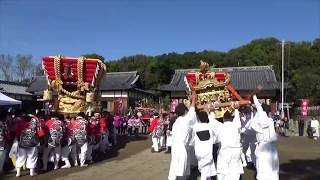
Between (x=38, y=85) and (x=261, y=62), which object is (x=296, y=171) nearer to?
(x=38, y=85)


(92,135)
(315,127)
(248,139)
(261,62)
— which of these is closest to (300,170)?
(248,139)

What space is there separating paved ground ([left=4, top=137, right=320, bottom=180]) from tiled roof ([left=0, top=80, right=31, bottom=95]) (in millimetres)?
22386

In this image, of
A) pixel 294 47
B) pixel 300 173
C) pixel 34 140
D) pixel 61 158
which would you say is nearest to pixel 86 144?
pixel 61 158

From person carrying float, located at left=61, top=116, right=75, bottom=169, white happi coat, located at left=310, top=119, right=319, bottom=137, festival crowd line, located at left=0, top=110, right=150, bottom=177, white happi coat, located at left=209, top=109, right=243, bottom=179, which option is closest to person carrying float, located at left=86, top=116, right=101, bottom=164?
festival crowd line, located at left=0, top=110, right=150, bottom=177

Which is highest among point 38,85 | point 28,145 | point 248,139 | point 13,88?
point 38,85

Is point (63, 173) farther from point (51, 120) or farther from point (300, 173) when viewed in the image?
point (300, 173)

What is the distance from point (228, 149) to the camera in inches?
330

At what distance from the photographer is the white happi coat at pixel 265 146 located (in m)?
8.70

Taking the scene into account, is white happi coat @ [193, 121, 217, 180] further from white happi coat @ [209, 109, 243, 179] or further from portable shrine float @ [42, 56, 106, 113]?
portable shrine float @ [42, 56, 106, 113]

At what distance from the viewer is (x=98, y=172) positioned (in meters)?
11.3

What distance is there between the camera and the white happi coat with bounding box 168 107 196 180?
795 cm

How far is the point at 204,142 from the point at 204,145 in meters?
0.06

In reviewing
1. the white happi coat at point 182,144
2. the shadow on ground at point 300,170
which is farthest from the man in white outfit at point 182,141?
the shadow on ground at point 300,170

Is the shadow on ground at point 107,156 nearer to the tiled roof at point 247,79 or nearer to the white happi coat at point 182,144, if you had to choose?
the white happi coat at point 182,144
